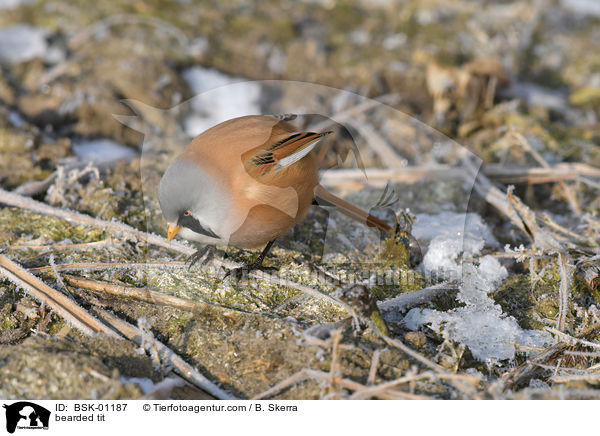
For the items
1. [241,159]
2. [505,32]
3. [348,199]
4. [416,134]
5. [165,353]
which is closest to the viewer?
[165,353]

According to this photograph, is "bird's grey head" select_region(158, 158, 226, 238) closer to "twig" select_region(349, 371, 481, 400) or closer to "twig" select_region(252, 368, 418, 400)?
"twig" select_region(252, 368, 418, 400)

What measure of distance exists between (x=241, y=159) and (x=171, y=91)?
2.11 metres

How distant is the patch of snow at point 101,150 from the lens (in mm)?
3609

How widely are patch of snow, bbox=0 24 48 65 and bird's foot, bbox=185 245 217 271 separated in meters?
2.83

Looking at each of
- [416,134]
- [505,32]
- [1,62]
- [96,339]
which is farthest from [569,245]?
[1,62]

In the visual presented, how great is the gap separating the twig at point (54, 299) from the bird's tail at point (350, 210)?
1.30 meters

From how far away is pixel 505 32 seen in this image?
4.98 m

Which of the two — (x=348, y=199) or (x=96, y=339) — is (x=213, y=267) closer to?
(x=96, y=339)

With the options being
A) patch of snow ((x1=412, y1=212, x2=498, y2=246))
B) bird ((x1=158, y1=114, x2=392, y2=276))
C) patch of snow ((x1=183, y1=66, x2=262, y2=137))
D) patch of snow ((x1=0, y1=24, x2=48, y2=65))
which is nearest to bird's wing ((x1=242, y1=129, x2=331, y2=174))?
bird ((x1=158, y1=114, x2=392, y2=276))

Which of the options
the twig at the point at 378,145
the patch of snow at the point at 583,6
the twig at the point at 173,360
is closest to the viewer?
the twig at the point at 173,360

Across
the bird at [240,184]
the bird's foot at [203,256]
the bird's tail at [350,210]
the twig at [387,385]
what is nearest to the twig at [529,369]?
the twig at [387,385]

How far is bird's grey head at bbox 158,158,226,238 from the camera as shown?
238 centimetres

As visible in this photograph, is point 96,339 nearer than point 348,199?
Yes
